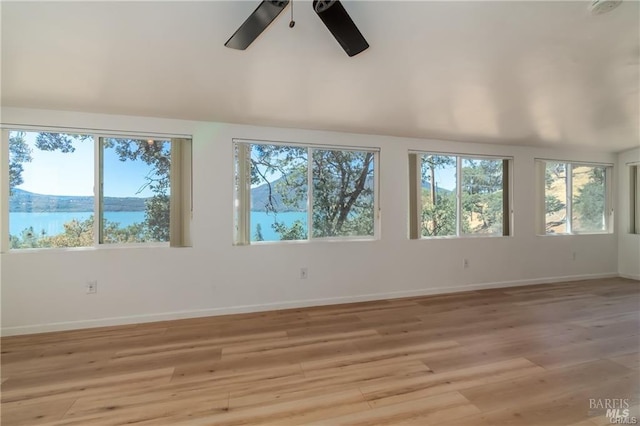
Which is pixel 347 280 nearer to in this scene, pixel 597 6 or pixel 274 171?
pixel 274 171

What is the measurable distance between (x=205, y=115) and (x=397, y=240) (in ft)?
9.25

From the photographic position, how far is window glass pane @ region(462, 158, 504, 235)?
4.15 m

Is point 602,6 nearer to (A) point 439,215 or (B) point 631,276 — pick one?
(A) point 439,215

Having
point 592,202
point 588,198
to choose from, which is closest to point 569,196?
point 588,198

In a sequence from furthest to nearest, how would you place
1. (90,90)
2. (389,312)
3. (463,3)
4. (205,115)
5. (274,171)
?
(274,171), (389,312), (205,115), (90,90), (463,3)

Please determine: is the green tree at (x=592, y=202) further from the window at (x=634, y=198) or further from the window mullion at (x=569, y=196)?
the window at (x=634, y=198)

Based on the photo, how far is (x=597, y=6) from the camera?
162cm

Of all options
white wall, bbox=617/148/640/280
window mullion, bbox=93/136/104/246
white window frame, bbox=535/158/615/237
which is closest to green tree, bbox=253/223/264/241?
window mullion, bbox=93/136/104/246

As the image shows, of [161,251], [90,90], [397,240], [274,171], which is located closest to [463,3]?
[274,171]

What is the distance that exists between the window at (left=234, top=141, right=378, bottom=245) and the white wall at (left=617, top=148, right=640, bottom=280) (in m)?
4.63

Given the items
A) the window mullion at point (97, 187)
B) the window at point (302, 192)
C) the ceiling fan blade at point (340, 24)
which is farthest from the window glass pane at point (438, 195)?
the window mullion at point (97, 187)

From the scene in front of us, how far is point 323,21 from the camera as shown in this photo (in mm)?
1480

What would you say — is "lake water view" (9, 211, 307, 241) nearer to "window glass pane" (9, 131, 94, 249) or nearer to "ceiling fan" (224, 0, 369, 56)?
"window glass pane" (9, 131, 94, 249)

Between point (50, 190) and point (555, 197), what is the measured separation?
6980mm
